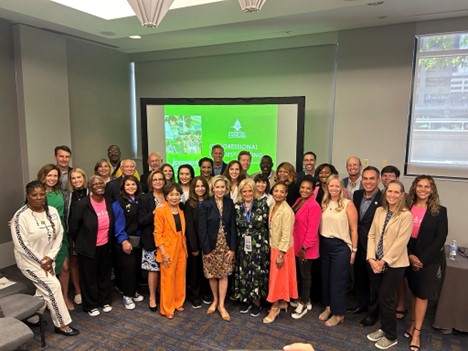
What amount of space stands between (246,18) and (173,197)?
225 cm

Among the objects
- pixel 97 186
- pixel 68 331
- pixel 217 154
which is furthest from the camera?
pixel 217 154

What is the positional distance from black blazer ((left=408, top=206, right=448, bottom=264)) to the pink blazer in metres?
0.88

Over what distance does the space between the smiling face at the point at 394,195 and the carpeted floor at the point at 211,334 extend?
129cm

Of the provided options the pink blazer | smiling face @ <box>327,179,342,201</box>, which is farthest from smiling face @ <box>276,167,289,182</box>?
smiling face @ <box>327,179,342,201</box>

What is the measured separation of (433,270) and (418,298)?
0.94ft

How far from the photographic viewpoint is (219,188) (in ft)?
11.1

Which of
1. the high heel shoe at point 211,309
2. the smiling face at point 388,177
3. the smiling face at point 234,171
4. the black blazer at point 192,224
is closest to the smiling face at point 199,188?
the black blazer at point 192,224

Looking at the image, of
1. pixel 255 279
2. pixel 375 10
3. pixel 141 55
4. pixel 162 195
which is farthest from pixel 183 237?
pixel 141 55

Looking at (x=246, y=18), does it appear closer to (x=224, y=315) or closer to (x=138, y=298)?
(x=224, y=315)

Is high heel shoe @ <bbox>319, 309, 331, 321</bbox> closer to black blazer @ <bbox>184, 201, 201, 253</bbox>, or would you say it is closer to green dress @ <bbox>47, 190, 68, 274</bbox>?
black blazer @ <bbox>184, 201, 201, 253</bbox>

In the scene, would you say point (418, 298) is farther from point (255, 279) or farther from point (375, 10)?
point (375, 10)

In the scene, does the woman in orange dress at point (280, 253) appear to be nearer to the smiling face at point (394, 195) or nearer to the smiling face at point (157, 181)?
the smiling face at point (394, 195)

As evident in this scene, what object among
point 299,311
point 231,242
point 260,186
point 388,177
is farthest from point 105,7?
point 299,311

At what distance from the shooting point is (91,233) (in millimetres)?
3324
